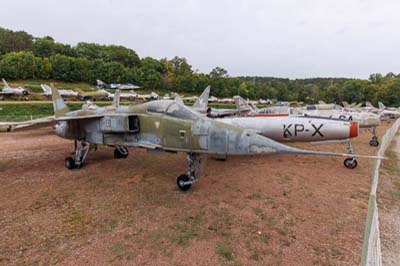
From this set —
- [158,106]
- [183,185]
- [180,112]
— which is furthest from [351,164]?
[158,106]

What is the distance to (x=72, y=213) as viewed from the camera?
5285 mm

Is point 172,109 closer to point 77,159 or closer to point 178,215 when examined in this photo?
point 178,215

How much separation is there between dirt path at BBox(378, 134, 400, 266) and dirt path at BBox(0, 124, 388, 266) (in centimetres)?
39

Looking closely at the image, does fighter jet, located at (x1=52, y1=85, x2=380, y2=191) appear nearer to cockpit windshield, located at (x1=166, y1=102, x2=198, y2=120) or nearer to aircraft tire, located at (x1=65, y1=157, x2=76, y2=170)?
cockpit windshield, located at (x1=166, y1=102, x2=198, y2=120)

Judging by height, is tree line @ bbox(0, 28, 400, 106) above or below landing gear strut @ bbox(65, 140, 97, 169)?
above

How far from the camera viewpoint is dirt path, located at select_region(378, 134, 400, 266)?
4.01 meters

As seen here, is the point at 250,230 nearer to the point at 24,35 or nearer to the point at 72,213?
the point at 72,213

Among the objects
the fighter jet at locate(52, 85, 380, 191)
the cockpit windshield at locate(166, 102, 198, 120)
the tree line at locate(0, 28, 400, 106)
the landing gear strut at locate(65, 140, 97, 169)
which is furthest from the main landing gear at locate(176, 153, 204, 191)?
the tree line at locate(0, 28, 400, 106)

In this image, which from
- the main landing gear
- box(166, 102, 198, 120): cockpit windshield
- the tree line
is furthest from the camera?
the tree line

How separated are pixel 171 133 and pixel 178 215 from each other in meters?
2.00

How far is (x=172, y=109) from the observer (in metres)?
6.09

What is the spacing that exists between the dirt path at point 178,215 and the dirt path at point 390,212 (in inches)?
15.4

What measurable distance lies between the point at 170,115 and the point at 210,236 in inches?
122

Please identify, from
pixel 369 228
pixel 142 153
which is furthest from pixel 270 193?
pixel 142 153
